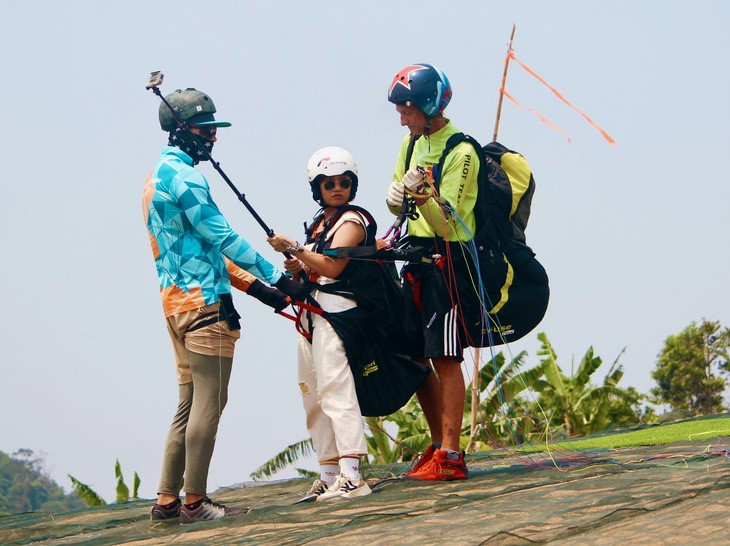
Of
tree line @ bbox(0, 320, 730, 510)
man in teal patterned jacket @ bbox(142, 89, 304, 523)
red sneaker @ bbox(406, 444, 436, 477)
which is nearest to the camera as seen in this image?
man in teal patterned jacket @ bbox(142, 89, 304, 523)

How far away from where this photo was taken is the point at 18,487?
55.6 metres

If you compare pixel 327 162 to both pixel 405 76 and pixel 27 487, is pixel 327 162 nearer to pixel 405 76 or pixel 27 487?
pixel 405 76

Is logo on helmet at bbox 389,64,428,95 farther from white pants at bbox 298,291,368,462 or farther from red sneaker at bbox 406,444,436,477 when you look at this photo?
red sneaker at bbox 406,444,436,477

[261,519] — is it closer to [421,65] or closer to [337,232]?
[337,232]

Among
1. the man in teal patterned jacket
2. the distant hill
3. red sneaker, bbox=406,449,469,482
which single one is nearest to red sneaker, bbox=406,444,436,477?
red sneaker, bbox=406,449,469,482

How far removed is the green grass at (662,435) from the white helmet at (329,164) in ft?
8.94

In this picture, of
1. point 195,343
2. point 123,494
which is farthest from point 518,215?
point 123,494

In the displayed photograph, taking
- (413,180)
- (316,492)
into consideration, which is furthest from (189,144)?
(316,492)

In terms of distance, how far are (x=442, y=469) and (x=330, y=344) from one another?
0.82 m

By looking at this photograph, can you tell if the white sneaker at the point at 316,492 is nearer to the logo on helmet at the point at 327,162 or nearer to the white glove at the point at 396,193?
the white glove at the point at 396,193

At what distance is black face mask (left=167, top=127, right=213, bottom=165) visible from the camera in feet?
18.1

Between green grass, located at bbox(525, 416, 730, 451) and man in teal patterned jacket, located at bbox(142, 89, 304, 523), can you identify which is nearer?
man in teal patterned jacket, located at bbox(142, 89, 304, 523)

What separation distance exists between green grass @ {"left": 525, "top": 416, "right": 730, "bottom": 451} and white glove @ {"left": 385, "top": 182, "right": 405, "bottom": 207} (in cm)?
256

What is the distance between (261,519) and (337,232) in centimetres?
145
